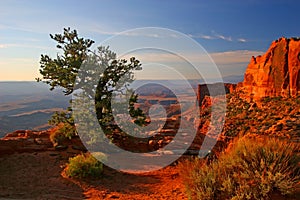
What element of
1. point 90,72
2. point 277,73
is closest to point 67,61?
point 90,72

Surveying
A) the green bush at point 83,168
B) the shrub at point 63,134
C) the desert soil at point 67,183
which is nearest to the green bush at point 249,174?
the desert soil at point 67,183

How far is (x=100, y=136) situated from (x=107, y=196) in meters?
4.15

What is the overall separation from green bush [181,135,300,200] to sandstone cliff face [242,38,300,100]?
130 feet

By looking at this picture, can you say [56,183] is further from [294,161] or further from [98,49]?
[294,161]

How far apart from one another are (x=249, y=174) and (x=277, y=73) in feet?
156

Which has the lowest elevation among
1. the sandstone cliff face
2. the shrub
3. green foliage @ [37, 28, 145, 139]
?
the shrub

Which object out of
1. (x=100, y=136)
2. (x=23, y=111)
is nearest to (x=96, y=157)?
(x=100, y=136)

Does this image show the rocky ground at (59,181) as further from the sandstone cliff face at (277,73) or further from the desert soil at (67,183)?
the sandstone cliff face at (277,73)

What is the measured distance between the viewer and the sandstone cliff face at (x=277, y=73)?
144ft

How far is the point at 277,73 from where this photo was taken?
47.9 m

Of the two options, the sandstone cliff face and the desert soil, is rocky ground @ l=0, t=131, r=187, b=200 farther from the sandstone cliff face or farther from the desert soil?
the sandstone cliff face

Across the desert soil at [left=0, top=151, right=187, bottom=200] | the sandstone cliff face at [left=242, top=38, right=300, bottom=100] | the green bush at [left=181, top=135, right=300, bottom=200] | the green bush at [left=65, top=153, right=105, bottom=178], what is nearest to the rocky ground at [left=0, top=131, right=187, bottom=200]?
the desert soil at [left=0, top=151, right=187, bottom=200]

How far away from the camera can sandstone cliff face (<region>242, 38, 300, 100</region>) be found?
44.0m

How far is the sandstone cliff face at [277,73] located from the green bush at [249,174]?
39759 millimetres
